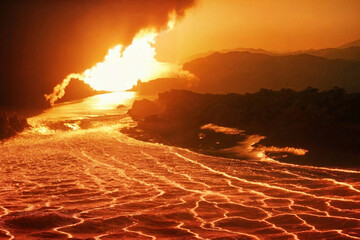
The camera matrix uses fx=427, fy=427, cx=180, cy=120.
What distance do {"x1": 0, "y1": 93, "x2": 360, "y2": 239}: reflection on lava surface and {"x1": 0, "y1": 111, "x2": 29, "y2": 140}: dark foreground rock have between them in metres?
4.52

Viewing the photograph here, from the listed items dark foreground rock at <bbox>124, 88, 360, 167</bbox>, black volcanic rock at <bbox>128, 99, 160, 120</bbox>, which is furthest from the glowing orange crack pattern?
black volcanic rock at <bbox>128, 99, 160, 120</bbox>

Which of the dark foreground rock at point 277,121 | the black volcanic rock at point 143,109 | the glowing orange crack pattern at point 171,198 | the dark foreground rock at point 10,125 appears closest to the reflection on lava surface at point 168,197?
the glowing orange crack pattern at point 171,198

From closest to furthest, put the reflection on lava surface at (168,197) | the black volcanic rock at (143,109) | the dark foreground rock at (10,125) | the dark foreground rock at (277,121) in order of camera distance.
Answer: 1. the reflection on lava surface at (168,197)
2. the dark foreground rock at (277,121)
3. the dark foreground rock at (10,125)
4. the black volcanic rock at (143,109)

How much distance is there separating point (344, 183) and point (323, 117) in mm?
6782

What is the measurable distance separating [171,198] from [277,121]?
1016 cm

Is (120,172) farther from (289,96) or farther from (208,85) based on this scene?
(208,85)

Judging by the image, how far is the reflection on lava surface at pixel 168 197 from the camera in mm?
5617

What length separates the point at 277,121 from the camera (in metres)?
17.0

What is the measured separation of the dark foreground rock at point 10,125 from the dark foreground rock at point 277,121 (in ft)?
19.2

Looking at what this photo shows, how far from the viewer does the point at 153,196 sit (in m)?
7.95

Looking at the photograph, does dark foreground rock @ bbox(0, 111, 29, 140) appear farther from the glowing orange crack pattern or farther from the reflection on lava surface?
the glowing orange crack pattern

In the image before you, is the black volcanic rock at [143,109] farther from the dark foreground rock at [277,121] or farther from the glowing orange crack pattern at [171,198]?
the glowing orange crack pattern at [171,198]

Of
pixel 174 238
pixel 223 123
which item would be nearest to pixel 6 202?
pixel 174 238

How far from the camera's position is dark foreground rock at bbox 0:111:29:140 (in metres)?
19.9
